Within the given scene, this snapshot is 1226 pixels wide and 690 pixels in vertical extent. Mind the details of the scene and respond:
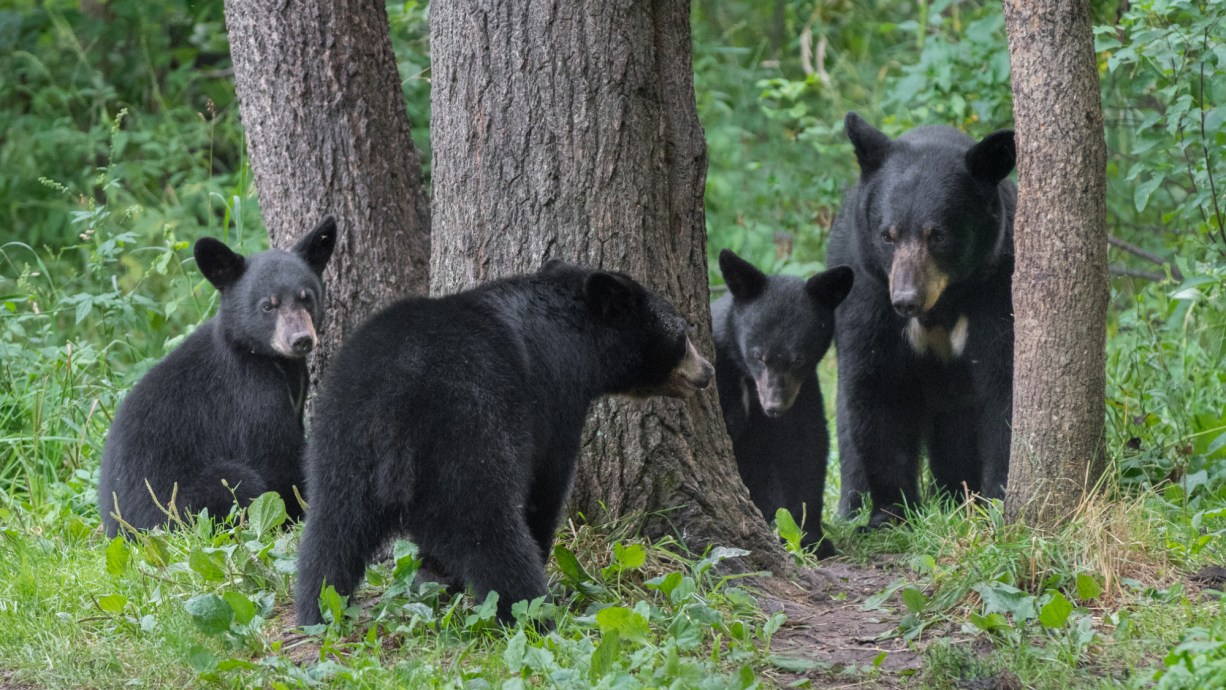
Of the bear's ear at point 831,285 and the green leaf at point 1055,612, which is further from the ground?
the bear's ear at point 831,285

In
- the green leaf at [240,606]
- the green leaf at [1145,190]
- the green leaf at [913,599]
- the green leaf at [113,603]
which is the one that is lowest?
the green leaf at [913,599]

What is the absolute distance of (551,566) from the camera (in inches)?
174

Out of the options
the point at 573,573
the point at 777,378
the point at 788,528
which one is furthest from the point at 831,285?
the point at 573,573

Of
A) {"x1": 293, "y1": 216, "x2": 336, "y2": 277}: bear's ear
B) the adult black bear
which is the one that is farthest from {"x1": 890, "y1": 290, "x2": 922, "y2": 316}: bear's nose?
{"x1": 293, "y1": 216, "x2": 336, "y2": 277}: bear's ear

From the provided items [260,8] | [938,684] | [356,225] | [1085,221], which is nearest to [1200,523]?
[1085,221]

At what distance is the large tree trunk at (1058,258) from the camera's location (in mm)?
4488

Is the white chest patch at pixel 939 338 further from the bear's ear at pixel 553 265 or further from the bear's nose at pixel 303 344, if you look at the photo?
the bear's nose at pixel 303 344

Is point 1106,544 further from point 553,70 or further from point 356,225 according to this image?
point 356,225

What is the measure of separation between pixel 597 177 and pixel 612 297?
1.70 feet

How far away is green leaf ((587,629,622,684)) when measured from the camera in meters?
3.49

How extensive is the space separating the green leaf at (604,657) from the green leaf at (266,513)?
5.41 ft

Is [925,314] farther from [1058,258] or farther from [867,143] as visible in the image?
[1058,258]

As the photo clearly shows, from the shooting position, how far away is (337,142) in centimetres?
581

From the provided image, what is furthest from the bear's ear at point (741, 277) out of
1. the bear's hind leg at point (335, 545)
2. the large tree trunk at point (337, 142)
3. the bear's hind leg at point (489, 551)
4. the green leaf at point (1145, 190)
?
the bear's hind leg at point (335, 545)
